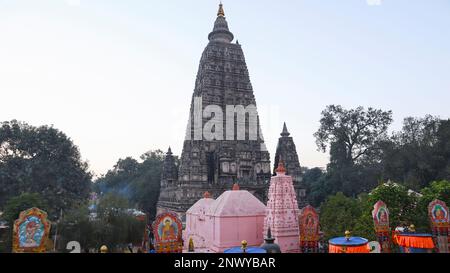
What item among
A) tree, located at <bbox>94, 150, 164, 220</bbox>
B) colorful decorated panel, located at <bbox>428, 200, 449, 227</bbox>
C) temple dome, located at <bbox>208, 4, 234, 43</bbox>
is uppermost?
temple dome, located at <bbox>208, 4, 234, 43</bbox>

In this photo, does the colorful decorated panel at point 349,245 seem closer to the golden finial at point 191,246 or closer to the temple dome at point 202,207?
the temple dome at point 202,207

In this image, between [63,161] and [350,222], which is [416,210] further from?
[63,161]

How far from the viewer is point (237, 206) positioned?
50.6 feet

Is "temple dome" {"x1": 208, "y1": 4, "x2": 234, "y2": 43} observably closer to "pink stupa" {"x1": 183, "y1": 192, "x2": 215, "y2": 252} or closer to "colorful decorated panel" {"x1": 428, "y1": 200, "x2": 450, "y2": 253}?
"pink stupa" {"x1": 183, "y1": 192, "x2": 215, "y2": 252}

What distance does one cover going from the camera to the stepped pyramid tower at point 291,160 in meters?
34.2

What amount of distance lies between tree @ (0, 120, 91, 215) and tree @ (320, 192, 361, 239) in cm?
2060

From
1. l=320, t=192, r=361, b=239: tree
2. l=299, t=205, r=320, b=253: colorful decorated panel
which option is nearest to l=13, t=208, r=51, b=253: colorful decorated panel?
l=299, t=205, r=320, b=253: colorful decorated panel

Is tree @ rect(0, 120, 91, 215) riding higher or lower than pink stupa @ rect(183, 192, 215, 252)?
higher

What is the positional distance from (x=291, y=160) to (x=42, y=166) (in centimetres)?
2496

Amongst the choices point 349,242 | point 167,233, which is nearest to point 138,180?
point 167,233

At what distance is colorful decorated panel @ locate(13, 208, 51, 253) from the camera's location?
9.27 metres

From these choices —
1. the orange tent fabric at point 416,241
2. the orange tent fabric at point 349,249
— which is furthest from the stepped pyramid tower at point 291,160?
the orange tent fabric at point 349,249

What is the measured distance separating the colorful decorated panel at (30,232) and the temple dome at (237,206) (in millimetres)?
7654
